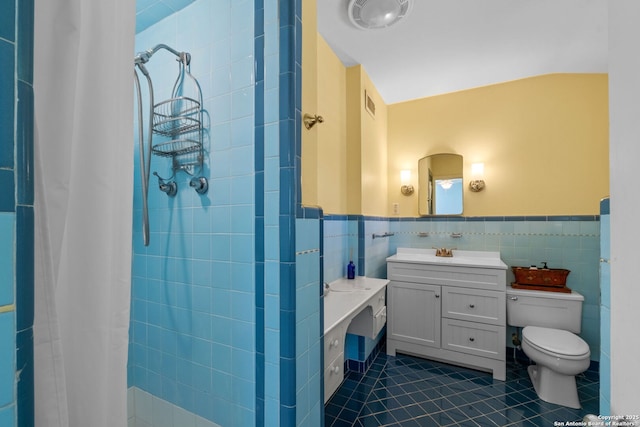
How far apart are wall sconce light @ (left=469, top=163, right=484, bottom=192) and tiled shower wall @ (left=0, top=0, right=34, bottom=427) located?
305cm

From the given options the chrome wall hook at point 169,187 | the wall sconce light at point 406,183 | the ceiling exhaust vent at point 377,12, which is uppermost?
the ceiling exhaust vent at point 377,12

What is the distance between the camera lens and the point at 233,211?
1136 mm

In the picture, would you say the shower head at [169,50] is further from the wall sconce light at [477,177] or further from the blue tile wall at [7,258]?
the wall sconce light at [477,177]

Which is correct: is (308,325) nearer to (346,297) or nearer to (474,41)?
(346,297)

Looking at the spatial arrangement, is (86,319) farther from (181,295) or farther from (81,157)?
(181,295)

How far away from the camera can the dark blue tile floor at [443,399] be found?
1696 mm

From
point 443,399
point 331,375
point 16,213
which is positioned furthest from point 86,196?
point 443,399

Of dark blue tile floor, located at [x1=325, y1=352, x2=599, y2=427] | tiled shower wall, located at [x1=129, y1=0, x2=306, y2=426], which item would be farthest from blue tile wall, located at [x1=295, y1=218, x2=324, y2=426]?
dark blue tile floor, located at [x1=325, y1=352, x2=599, y2=427]

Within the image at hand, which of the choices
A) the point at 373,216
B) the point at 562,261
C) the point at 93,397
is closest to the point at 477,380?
the point at 562,261

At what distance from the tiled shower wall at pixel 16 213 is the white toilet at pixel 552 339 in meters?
2.54

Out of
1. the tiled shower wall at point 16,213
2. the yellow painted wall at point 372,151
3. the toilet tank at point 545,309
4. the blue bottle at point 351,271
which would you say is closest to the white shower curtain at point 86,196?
the tiled shower wall at point 16,213

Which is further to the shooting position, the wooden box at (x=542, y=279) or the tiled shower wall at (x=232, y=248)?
the wooden box at (x=542, y=279)

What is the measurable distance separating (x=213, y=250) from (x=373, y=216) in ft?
5.64

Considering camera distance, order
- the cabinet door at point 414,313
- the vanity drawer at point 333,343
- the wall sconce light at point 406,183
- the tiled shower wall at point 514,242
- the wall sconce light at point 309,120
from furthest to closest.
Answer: the wall sconce light at point 406,183
the cabinet door at point 414,313
the tiled shower wall at point 514,242
the vanity drawer at point 333,343
the wall sconce light at point 309,120
